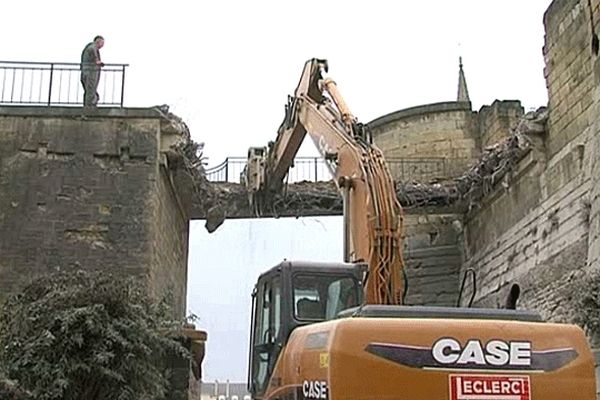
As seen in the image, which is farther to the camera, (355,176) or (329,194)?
(329,194)

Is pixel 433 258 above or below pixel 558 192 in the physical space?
below

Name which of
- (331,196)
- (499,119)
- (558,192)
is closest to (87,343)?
(558,192)

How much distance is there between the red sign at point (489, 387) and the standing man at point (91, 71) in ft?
27.9

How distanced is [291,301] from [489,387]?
203 centimetres

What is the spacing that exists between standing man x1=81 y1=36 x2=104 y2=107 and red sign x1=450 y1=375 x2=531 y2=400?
8490mm

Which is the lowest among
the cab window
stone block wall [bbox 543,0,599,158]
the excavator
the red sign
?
the red sign

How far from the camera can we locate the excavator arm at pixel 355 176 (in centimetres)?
758

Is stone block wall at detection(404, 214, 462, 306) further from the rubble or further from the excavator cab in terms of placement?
the excavator cab

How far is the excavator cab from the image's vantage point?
6.45 metres

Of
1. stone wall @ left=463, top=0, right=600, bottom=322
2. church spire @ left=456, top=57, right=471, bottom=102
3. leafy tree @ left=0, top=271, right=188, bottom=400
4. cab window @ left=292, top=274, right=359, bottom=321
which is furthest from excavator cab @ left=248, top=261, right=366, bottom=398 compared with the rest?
church spire @ left=456, top=57, right=471, bottom=102

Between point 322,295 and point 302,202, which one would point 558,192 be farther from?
point 322,295

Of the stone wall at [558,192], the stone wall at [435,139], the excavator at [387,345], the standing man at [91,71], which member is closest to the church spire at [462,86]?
the stone wall at [435,139]

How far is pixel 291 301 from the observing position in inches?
254

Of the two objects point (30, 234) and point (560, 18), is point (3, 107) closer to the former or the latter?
point (30, 234)
